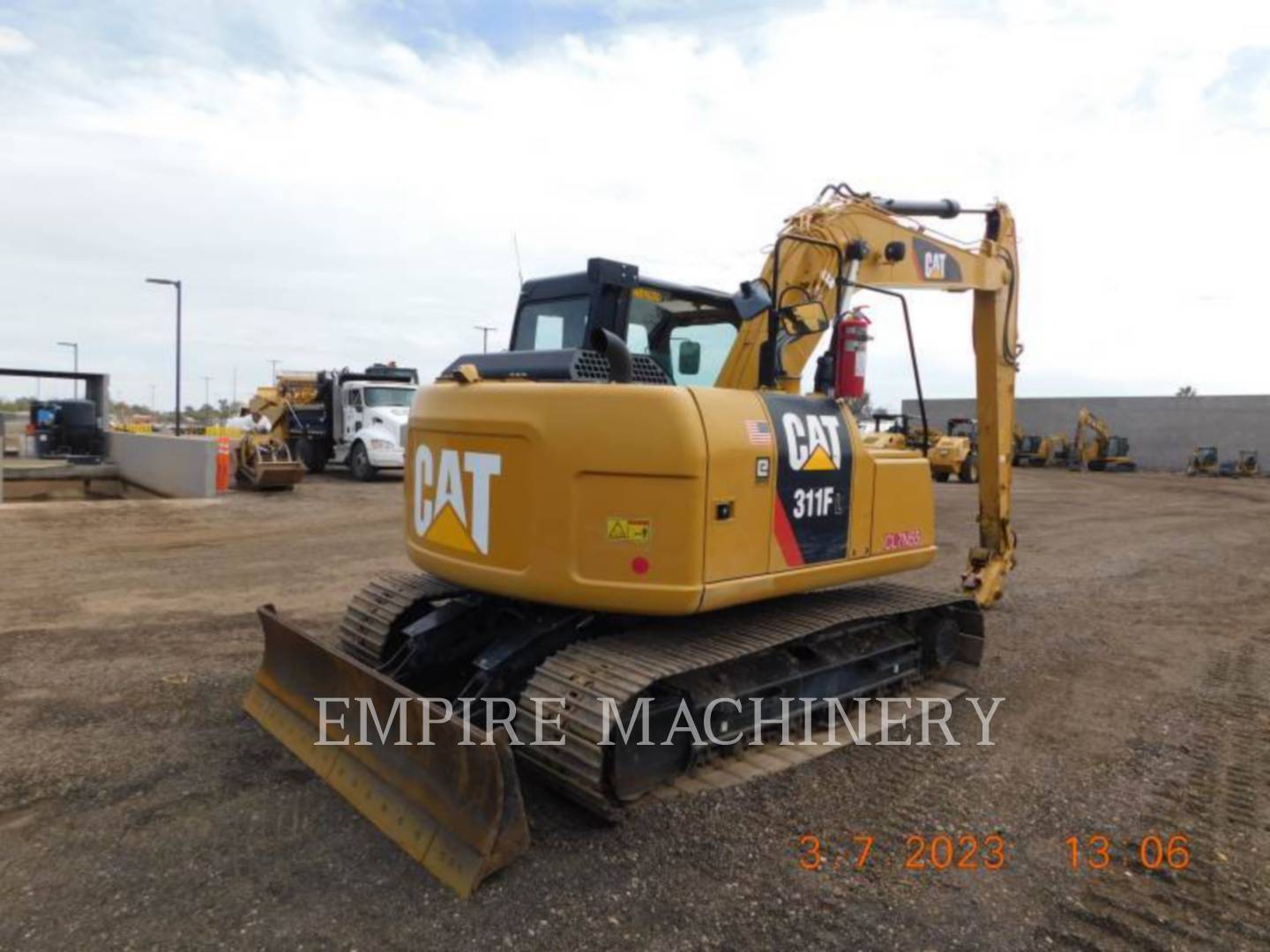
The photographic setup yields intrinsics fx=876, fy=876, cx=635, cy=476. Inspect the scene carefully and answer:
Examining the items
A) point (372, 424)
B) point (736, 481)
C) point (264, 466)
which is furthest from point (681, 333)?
point (372, 424)

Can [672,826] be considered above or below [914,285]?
below

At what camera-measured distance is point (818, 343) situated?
17.1ft

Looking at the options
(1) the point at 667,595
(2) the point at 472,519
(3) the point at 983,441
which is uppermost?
(3) the point at 983,441

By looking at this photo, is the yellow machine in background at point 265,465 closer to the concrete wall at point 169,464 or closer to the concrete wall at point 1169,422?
the concrete wall at point 169,464

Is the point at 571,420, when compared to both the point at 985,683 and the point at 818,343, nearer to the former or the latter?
the point at 818,343

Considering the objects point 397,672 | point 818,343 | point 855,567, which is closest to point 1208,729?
point 855,567

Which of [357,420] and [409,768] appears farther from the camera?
[357,420]

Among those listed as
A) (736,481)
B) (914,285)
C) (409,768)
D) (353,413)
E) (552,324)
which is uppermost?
(914,285)

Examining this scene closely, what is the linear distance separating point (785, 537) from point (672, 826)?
4.82 ft

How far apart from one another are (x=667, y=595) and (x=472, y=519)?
1054 millimetres

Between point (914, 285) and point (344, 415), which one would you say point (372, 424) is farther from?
point (914, 285)

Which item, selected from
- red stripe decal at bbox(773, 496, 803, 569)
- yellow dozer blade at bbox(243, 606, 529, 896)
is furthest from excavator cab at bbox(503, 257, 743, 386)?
yellow dozer blade at bbox(243, 606, 529, 896)

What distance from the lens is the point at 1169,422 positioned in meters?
38.9

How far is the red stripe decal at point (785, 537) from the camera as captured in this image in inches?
169
